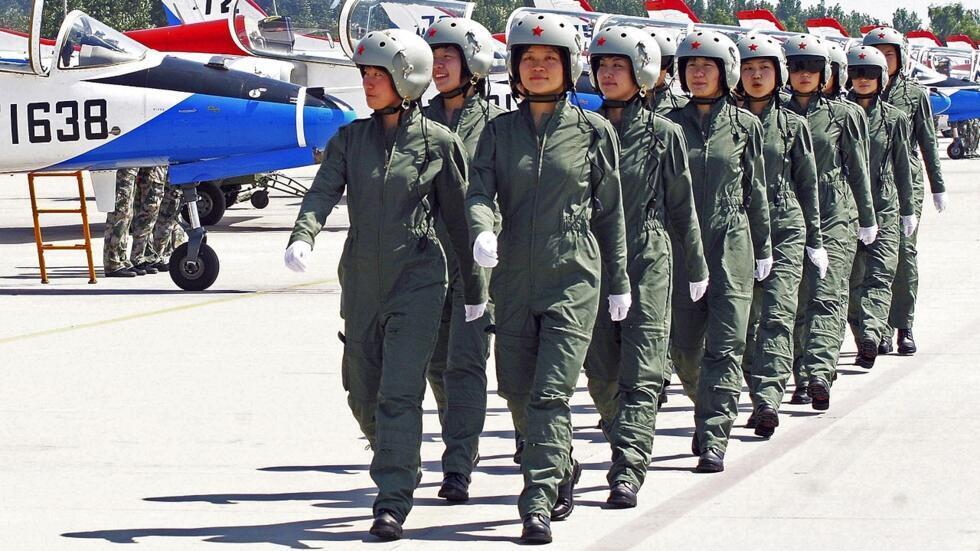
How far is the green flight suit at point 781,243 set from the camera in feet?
27.7

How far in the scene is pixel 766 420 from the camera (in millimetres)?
8242

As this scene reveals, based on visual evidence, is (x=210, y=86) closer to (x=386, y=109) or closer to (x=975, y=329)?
(x=975, y=329)

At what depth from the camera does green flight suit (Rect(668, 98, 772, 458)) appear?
7652mm

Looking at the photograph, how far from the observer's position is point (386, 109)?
6520mm

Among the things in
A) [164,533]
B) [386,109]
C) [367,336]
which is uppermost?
[386,109]

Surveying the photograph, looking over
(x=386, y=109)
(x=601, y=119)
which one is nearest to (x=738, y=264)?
(x=601, y=119)

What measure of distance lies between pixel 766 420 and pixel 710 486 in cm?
119

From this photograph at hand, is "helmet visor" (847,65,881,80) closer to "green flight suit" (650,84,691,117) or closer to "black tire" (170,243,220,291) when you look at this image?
"green flight suit" (650,84,691,117)

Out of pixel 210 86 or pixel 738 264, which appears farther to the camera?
pixel 210 86

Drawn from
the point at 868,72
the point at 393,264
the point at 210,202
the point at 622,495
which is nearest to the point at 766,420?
the point at 622,495

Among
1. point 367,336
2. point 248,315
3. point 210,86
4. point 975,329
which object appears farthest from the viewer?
point 210,86

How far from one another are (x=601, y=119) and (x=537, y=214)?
510mm

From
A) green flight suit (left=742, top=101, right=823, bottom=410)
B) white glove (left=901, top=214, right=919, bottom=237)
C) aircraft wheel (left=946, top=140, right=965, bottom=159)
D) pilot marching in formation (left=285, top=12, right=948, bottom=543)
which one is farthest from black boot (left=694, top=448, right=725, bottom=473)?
aircraft wheel (left=946, top=140, right=965, bottom=159)

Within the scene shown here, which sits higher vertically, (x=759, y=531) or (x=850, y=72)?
(x=850, y=72)
